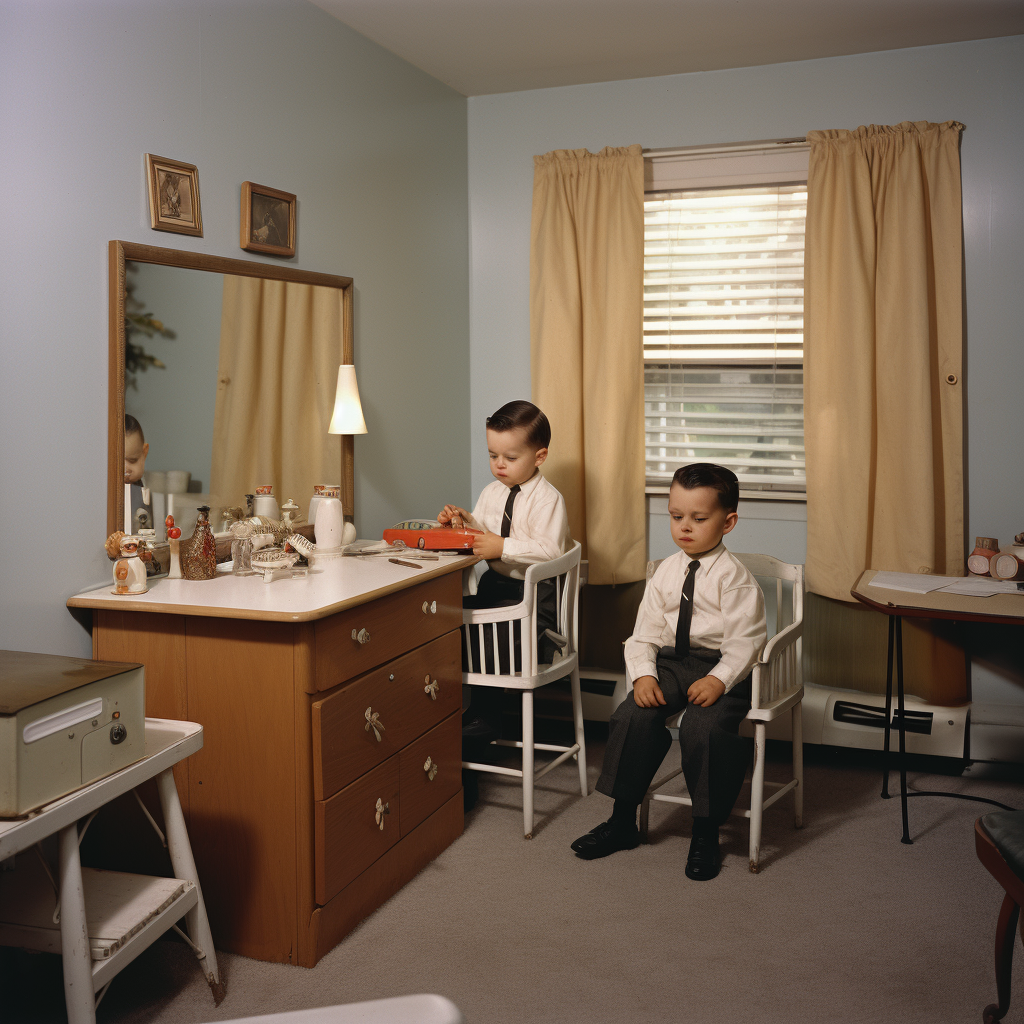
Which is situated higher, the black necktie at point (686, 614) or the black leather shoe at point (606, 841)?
the black necktie at point (686, 614)

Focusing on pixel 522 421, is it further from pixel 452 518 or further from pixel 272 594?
pixel 272 594

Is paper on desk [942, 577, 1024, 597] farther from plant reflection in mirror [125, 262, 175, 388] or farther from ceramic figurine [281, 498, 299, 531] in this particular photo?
plant reflection in mirror [125, 262, 175, 388]

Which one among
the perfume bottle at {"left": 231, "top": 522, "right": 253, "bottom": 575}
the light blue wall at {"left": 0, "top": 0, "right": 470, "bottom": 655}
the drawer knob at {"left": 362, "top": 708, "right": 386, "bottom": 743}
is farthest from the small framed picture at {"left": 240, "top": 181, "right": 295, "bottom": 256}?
the drawer knob at {"left": 362, "top": 708, "right": 386, "bottom": 743}

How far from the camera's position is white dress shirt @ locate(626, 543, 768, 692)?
2541 mm

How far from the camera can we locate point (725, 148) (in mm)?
3406

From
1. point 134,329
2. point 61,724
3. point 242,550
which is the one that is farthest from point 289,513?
point 61,724

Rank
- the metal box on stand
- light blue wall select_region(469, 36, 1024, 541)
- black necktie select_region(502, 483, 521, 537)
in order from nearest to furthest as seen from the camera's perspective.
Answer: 1. the metal box on stand
2. black necktie select_region(502, 483, 521, 537)
3. light blue wall select_region(469, 36, 1024, 541)

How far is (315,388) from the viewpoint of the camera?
9.33 ft

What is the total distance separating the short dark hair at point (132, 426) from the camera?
2.17 m

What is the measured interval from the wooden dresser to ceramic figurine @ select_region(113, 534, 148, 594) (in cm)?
5

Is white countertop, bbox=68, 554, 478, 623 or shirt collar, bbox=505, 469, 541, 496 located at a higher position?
shirt collar, bbox=505, 469, 541, 496

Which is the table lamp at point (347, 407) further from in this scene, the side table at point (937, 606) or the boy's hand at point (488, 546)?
the side table at point (937, 606)

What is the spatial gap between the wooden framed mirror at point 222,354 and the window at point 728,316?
1251 mm

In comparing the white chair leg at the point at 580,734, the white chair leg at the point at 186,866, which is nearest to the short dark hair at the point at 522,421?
the white chair leg at the point at 580,734
